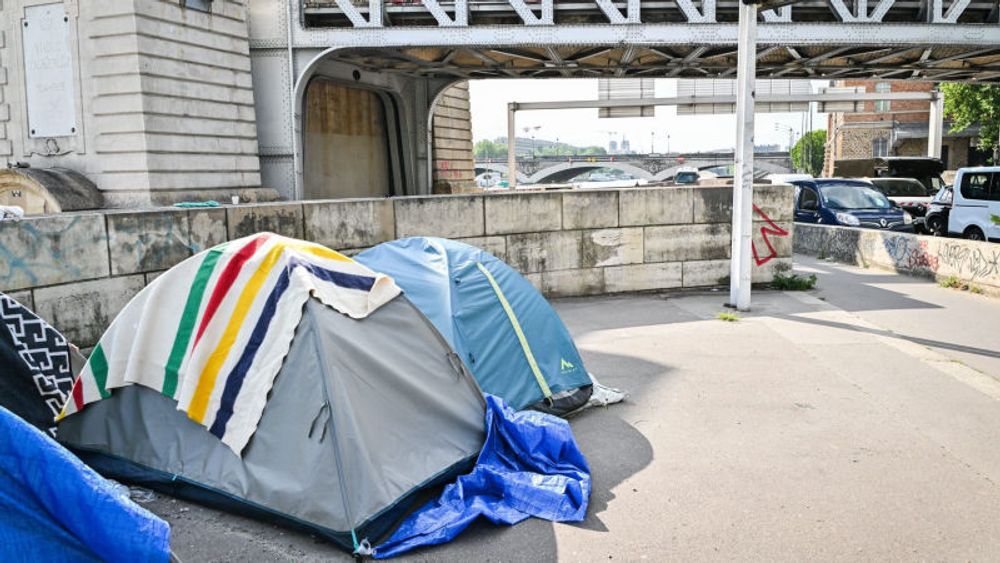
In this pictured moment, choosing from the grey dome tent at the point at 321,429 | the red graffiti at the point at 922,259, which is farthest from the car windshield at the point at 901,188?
the grey dome tent at the point at 321,429

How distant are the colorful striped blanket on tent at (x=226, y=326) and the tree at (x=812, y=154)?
94458 millimetres

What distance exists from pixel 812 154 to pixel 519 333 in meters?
105

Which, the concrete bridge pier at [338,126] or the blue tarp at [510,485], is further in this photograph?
the concrete bridge pier at [338,126]

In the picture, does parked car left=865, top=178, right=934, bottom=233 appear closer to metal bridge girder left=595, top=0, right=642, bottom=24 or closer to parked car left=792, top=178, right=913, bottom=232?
parked car left=792, top=178, right=913, bottom=232

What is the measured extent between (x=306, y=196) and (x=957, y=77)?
22.5 meters

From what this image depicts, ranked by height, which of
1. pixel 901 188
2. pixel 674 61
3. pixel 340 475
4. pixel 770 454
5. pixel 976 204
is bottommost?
pixel 770 454

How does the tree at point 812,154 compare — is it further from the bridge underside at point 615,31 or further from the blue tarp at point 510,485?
the blue tarp at point 510,485

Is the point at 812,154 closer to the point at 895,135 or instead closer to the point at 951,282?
the point at 895,135

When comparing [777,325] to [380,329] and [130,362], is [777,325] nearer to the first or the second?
[380,329]

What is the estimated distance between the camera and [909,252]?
1476 cm

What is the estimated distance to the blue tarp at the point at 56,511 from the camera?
2.43m

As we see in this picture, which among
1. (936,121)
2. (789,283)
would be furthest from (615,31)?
(936,121)

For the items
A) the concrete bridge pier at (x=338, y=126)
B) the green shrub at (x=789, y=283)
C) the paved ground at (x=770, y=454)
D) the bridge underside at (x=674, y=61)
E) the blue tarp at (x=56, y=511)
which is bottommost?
the paved ground at (x=770, y=454)

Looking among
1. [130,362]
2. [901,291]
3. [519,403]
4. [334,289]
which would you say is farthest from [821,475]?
[901,291]
